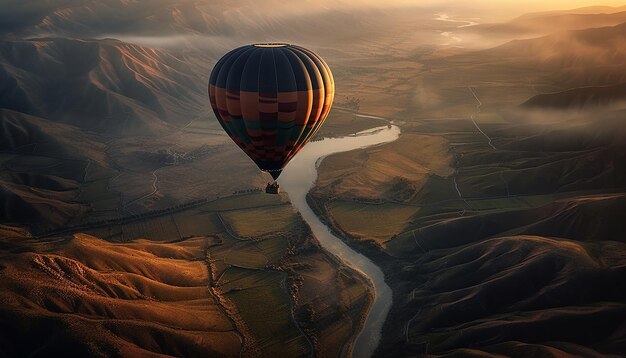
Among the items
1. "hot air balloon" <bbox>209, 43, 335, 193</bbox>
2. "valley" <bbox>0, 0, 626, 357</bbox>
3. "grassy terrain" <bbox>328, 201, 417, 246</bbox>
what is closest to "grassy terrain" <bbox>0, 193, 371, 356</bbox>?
"valley" <bbox>0, 0, 626, 357</bbox>

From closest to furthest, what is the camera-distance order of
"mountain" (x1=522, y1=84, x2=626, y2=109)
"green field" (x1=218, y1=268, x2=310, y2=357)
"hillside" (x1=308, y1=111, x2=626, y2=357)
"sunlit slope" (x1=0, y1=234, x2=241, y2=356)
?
"sunlit slope" (x1=0, y1=234, x2=241, y2=356) → "hillside" (x1=308, y1=111, x2=626, y2=357) → "green field" (x1=218, y1=268, x2=310, y2=357) → "mountain" (x1=522, y1=84, x2=626, y2=109)

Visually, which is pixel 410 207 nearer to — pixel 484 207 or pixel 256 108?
pixel 484 207

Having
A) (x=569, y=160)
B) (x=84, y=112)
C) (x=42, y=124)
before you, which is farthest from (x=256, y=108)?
(x=84, y=112)

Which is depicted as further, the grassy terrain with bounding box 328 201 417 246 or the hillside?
the grassy terrain with bounding box 328 201 417 246

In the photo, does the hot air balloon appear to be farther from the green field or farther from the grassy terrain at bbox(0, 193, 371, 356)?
the grassy terrain at bbox(0, 193, 371, 356)

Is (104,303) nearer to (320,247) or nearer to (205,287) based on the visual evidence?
(205,287)

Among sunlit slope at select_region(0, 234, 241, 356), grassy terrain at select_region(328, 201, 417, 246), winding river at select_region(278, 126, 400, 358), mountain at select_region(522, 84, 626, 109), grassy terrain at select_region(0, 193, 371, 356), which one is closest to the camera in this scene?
sunlit slope at select_region(0, 234, 241, 356)

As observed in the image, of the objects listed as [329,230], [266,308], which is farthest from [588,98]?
[266,308]
